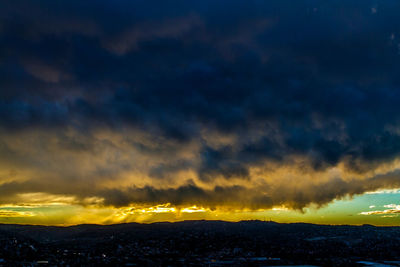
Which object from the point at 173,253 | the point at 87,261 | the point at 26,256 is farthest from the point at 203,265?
the point at 26,256

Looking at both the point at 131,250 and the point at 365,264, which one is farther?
the point at 131,250

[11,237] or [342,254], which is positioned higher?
[11,237]

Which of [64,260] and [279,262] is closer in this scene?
[64,260]

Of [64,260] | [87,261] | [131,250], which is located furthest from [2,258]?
[131,250]

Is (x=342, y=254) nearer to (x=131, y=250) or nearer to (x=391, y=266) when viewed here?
(x=391, y=266)

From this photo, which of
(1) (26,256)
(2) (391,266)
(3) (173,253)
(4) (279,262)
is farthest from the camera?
(3) (173,253)

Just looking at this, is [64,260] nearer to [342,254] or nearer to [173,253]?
[173,253]

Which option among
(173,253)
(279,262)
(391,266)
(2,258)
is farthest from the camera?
(173,253)

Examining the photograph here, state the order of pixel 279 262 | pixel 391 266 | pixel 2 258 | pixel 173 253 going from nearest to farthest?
pixel 2 258
pixel 391 266
pixel 279 262
pixel 173 253

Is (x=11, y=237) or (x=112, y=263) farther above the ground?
(x=11, y=237)
